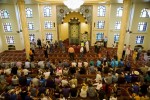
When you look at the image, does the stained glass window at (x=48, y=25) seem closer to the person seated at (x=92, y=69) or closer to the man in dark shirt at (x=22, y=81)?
the person seated at (x=92, y=69)

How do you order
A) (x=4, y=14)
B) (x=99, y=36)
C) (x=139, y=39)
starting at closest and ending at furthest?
1. (x=4, y=14)
2. (x=139, y=39)
3. (x=99, y=36)

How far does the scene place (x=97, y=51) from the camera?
12945 mm

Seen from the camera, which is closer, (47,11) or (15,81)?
(15,81)

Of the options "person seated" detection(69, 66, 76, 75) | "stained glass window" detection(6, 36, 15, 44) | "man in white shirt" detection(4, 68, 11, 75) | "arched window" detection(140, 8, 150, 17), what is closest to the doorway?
"stained glass window" detection(6, 36, 15, 44)

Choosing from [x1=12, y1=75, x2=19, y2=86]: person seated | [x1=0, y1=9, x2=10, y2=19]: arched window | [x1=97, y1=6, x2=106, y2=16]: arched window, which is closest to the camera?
[x1=12, y1=75, x2=19, y2=86]: person seated

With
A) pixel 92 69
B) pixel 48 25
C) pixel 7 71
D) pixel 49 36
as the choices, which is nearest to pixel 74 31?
pixel 49 36

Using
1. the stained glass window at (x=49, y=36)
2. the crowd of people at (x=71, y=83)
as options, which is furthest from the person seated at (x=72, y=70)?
the stained glass window at (x=49, y=36)

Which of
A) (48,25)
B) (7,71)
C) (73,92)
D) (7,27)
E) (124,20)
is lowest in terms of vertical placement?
(73,92)

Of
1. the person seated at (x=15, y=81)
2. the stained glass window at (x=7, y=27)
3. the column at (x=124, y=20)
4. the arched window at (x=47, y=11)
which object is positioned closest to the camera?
the person seated at (x=15, y=81)

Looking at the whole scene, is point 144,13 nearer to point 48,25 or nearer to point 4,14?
point 48,25

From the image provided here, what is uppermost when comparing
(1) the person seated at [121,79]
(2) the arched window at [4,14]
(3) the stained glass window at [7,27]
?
(2) the arched window at [4,14]

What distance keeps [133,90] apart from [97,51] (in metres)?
6.23

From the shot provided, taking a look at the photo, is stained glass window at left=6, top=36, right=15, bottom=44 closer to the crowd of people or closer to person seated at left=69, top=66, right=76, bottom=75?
the crowd of people

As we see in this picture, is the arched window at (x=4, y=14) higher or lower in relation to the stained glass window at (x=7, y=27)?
higher
